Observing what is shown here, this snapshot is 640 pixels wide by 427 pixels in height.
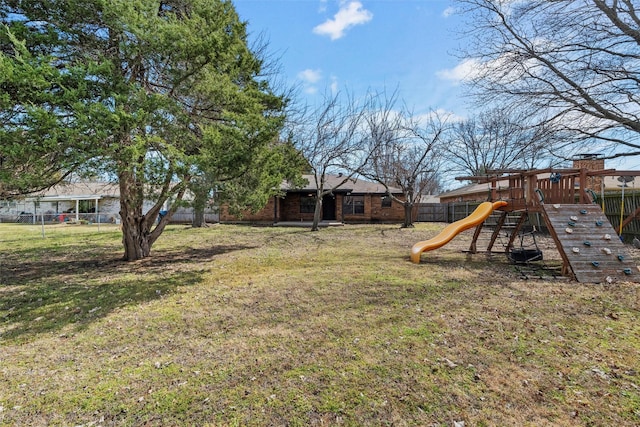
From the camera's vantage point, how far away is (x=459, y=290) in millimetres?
5105

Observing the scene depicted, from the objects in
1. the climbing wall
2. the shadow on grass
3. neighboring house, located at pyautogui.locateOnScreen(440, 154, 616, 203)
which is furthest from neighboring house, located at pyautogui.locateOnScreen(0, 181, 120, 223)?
the climbing wall

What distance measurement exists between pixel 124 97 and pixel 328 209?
62.8ft

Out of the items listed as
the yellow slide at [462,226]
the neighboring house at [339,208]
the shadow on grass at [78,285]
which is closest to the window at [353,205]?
the neighboring house at [339,208]

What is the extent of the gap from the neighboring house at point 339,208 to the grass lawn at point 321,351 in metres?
16.7

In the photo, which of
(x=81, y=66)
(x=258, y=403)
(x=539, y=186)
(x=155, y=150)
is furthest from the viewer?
(x=539, y=186)

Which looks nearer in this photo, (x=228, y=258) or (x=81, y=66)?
(x=81, y=66)

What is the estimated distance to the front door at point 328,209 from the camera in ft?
76.6

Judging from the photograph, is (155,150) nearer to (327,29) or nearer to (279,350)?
(279,350)

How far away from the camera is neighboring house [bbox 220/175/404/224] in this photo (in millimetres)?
22781

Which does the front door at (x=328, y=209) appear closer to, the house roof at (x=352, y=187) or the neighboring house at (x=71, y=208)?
the house roof at (x=352, y=187)

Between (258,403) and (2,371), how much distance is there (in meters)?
2.46

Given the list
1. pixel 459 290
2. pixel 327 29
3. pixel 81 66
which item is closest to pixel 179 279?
pixel 81 66

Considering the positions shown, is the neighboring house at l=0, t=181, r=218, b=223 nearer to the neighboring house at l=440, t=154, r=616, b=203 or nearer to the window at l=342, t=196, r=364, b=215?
the window at l=342, t=196, r=364, b=215

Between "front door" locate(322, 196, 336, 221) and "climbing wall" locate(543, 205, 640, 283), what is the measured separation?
17075 millimetres
